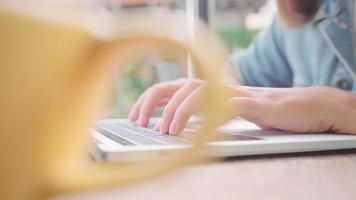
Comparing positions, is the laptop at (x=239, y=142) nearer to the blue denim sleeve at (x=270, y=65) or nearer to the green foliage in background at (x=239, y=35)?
the blue denim sleeve at (x=270, y=65)

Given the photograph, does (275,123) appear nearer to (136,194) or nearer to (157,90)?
(157,90)

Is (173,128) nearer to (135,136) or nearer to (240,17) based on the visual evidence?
(135,136)

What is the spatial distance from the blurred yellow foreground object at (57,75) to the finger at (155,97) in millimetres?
416

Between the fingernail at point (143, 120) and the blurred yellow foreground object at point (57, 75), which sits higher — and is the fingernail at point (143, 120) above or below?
below

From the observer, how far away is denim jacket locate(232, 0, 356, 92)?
0.92m

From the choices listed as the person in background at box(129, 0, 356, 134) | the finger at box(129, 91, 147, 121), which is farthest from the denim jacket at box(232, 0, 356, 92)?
the finger at box(129, 91, 147, 121)

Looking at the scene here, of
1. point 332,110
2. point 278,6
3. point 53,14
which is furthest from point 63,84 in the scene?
point 278,6

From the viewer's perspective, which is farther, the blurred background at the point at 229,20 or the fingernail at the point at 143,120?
the blurred background at the point at 229,20

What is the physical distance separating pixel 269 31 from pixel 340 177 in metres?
0.67

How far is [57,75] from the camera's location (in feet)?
0.66

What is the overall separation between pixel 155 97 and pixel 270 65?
0.42m

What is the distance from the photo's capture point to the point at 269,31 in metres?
1.01

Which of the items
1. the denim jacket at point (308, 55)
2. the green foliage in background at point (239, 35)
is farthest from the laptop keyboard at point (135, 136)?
the green foliage in background at point (239, 35)

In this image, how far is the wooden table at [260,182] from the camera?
1.01ft
